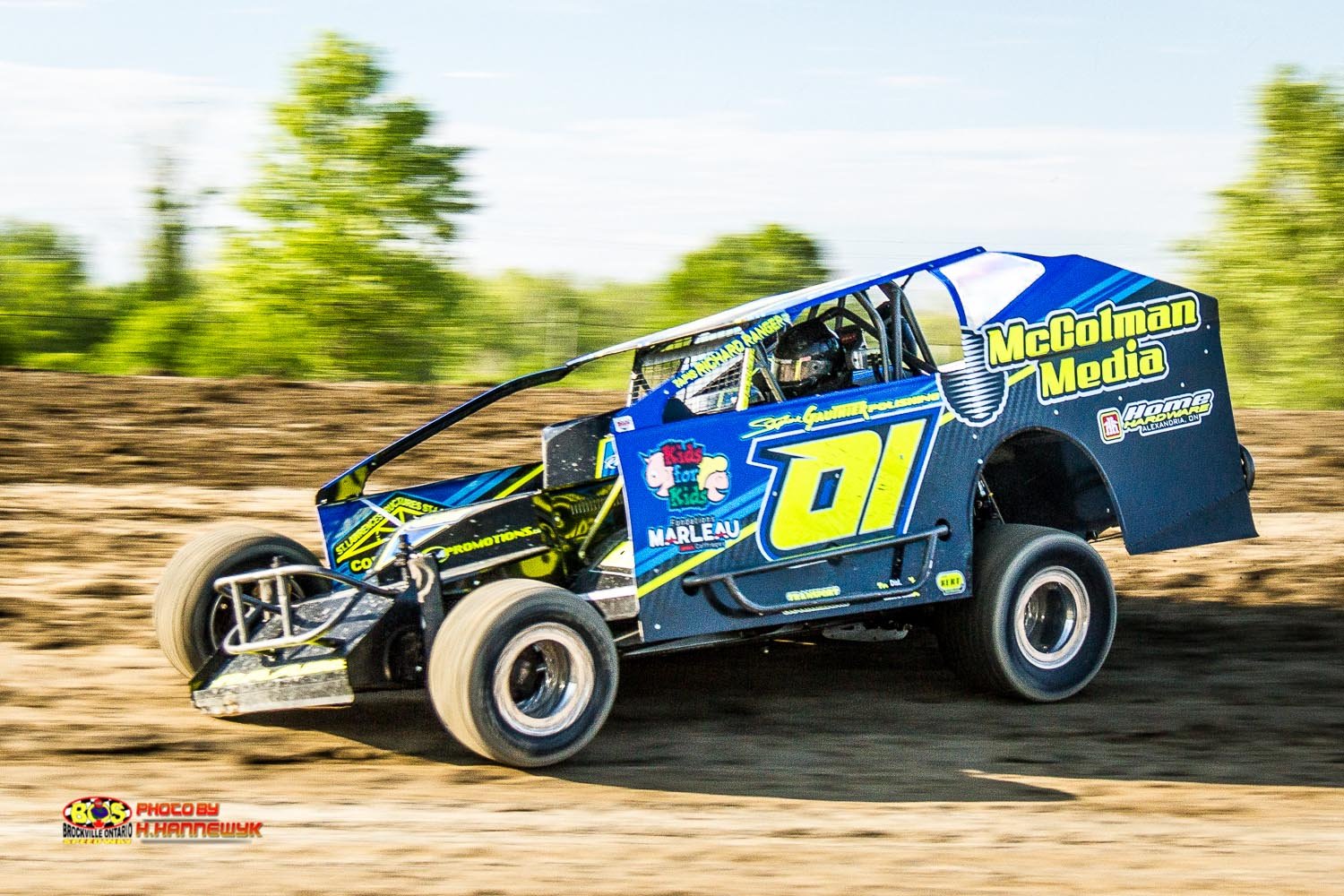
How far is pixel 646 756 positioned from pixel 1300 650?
13.9ft

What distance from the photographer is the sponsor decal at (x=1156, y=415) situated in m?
7.47

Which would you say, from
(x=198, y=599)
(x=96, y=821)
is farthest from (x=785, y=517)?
(x=96, y=821)

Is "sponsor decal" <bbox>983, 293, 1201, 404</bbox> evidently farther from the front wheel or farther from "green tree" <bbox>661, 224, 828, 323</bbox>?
"green tree" <bbox>661, 224, 828, 323</bbox>

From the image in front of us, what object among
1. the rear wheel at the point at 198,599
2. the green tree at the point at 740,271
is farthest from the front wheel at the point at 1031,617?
the green tree at the point at 740,271

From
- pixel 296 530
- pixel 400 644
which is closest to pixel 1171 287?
pixel 400 644

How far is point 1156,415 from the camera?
7602mm

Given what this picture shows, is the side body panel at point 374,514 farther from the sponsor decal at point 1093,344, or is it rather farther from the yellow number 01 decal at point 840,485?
the sponsor decal at point 1093,344

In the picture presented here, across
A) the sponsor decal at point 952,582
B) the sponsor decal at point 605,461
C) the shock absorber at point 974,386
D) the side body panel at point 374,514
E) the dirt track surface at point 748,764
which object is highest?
the shock absorber at point 974,386

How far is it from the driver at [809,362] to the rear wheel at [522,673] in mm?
1779

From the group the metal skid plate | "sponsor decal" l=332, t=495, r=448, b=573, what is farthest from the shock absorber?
the metal skid plate

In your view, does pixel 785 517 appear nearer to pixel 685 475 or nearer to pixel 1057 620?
pixel 685 475

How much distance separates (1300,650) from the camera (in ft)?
28.2

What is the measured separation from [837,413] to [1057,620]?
1671 mm

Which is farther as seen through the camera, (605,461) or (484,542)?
(605,461)
